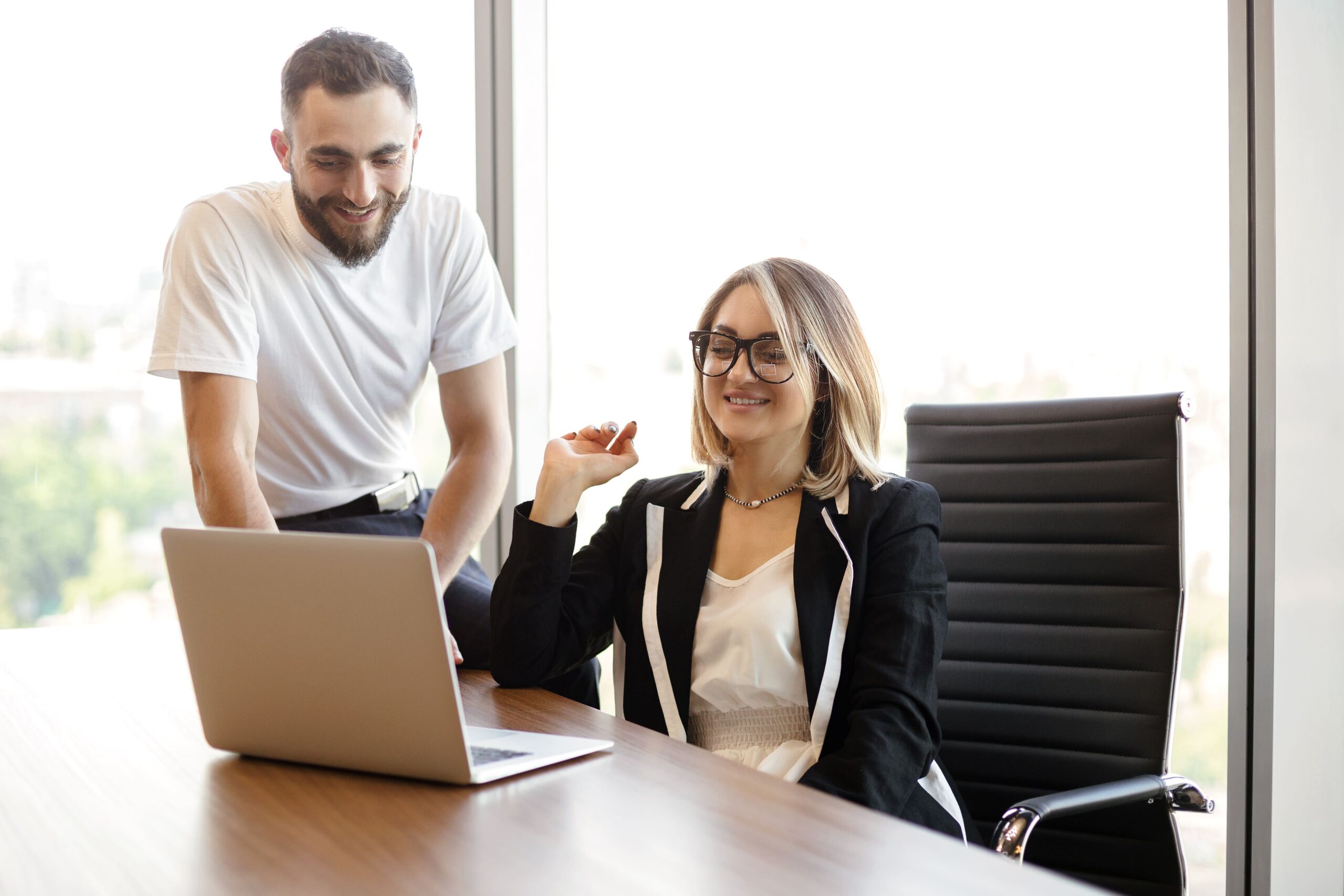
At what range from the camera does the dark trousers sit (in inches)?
70.7

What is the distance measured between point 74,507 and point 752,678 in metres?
2.03

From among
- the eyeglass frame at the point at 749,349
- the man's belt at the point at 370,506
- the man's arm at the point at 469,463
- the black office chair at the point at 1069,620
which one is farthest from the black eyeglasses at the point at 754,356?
the man's belt at the point at 370,506

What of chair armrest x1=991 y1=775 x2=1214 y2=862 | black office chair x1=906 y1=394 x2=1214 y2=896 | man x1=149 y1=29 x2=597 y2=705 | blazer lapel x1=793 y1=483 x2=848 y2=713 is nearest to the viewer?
chair armrest x1=991 y1=775 x2=1214 y2=862

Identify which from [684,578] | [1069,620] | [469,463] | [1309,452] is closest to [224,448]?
[469,463]

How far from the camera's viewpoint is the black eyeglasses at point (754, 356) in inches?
63.2

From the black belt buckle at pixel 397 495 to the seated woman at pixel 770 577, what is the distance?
0.68 metres

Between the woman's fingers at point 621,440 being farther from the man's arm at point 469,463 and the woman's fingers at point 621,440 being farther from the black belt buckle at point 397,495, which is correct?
the black belt buckle at point 397,495

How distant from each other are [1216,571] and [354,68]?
174 centimetres

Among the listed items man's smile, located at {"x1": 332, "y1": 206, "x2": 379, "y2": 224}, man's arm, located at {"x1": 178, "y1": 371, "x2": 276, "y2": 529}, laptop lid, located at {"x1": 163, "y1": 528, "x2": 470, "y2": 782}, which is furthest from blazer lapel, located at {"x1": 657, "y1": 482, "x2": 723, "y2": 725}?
man's smile, located at {"x1": 332, "y1": 206, "x2": 379, "y2": 224}

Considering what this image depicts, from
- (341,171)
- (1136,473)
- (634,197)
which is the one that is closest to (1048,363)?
(1136,473)

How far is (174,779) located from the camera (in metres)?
1.06

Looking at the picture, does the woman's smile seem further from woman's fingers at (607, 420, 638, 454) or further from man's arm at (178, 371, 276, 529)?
man's arm at (178, 371, 276, 529)

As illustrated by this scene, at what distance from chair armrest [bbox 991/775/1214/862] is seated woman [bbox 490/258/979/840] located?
3.7 inches

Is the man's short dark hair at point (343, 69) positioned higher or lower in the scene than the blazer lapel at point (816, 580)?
higher
